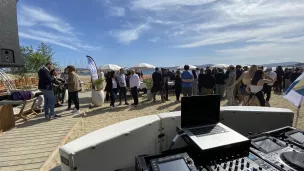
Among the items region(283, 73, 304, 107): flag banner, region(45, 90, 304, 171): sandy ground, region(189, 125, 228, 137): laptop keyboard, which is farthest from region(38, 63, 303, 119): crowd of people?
region(189, 125, 228, 137): laptop keyboard

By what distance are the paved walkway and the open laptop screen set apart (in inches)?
109

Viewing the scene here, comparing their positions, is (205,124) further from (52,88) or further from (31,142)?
(52,88)

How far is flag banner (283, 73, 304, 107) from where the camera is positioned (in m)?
3.11

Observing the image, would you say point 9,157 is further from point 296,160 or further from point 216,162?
point 296,160

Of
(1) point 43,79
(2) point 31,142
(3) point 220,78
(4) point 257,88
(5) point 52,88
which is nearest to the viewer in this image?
(2) point 31,142

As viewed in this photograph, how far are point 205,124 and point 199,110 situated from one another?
17 cm

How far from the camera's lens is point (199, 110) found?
2.01 metres

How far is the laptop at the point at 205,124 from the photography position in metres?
1.72

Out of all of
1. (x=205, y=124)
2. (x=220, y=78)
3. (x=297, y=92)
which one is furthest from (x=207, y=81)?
(x=205, y=124)

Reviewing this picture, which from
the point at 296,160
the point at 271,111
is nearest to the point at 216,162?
the point at 296,160

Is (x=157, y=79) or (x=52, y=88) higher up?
(x=157, y=79)

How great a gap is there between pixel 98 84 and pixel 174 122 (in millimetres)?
7130

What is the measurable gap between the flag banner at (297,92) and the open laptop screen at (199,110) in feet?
6.64

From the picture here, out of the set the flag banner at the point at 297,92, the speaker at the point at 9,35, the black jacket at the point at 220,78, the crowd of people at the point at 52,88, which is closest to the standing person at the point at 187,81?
the black jacket at the point at 220,78
